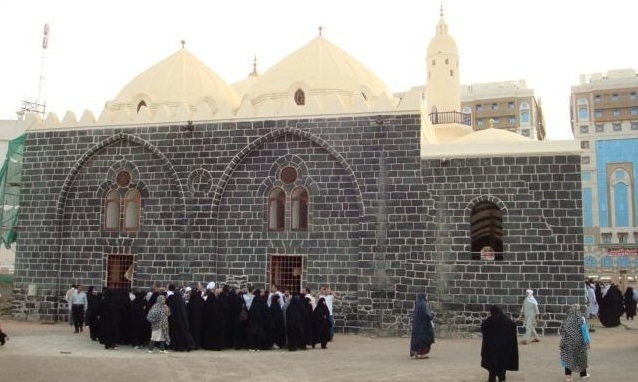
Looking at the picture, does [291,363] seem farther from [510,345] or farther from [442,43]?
[442,43]

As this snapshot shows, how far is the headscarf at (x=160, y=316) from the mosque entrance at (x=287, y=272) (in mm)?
4207

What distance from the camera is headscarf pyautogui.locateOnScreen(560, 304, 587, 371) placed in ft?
26.0

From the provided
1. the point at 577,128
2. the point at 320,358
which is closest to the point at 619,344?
the point at 320,358

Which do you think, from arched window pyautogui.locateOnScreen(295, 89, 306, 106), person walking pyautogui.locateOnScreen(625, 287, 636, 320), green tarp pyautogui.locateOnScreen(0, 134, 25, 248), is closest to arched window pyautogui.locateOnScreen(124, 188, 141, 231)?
green tarp pyautogui.locateOnScreen(0, 134, 25, 248)

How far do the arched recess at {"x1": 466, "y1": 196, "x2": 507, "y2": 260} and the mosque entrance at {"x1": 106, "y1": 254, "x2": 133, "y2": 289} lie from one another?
7.88m

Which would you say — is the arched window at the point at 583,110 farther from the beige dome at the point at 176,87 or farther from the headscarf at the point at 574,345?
the headscarf at the point at 574,345

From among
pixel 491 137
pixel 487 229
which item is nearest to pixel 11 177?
pixel 491 137

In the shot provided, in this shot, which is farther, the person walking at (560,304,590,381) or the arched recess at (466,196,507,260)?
the arched recess at (466,196,507,260)

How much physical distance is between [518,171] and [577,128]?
131 ft

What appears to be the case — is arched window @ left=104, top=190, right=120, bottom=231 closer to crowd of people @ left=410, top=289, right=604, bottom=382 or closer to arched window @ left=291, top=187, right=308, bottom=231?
arched window @ left=291, top=187, right=308, bottom=231

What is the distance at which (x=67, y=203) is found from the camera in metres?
16.0

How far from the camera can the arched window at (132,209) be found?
51.1 ft

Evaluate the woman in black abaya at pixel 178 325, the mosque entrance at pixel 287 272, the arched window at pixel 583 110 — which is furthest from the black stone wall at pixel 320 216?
the arched window at pixel 583 110

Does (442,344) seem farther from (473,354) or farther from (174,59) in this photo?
(174,59)
